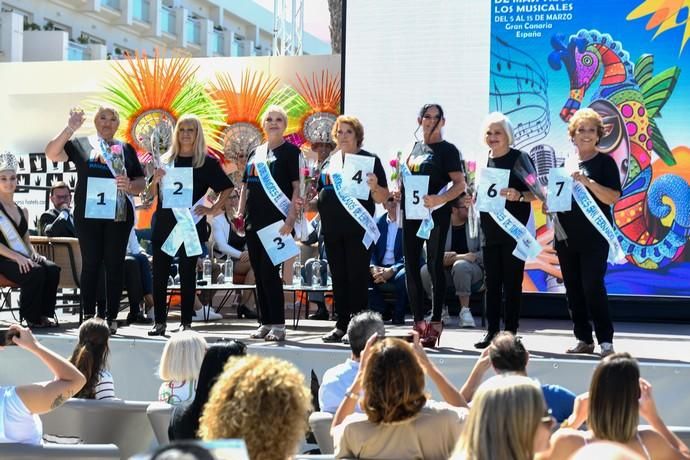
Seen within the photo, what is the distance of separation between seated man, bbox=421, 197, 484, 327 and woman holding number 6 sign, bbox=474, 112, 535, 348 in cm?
165

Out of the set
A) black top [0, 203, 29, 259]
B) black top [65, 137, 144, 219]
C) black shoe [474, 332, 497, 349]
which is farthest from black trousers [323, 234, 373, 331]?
black top [0, 203, 29, 259]

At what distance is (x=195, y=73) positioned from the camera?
36.5 ft

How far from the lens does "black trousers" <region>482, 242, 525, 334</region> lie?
232 inches

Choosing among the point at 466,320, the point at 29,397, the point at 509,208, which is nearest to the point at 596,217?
the point at 509,208

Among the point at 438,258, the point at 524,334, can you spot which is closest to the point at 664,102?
the point at 524,334

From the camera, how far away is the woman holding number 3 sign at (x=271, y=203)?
6.23 metres

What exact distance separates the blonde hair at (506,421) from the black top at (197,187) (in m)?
4.36

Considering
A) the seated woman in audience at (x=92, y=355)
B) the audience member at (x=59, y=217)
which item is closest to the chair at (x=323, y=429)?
the seated woman in audience at (x=92, y=355)

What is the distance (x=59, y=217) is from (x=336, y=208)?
11.0 feet

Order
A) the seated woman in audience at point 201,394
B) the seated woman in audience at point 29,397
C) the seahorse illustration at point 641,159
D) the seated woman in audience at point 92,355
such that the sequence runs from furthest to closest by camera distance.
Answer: the seahorse illustration at point 641,159 → the seated woman in audience at point 92,355 → the seated woman in audience at point 201,394 → the seated woman in audience at point 29,397

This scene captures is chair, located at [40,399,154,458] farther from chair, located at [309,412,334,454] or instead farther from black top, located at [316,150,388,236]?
black top, located at [316,150,388,236]

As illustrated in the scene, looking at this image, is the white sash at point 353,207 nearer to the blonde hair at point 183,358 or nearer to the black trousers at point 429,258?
the black trousers at point 429,258

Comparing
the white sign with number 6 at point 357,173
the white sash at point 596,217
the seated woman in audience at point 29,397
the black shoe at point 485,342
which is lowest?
the black shoe at point 485,342

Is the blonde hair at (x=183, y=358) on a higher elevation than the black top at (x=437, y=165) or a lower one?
lower
